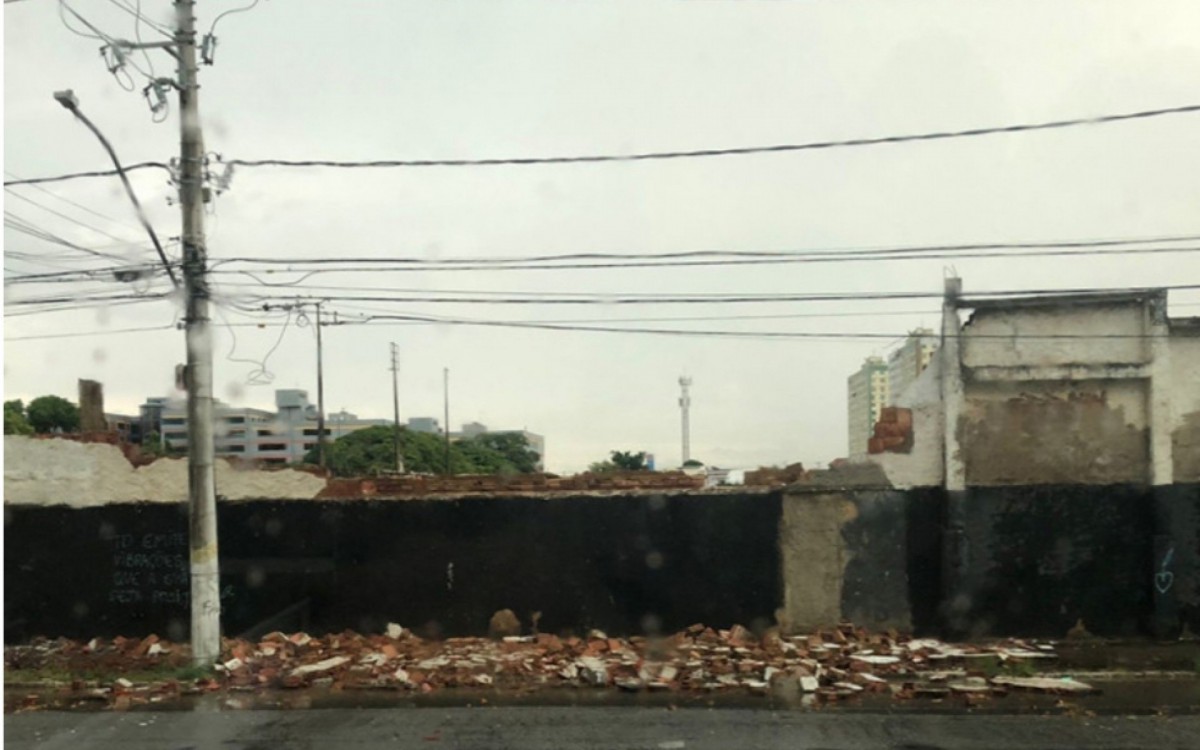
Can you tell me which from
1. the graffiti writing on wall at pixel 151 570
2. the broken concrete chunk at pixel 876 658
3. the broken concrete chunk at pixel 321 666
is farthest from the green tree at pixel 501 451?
the broken concrete chunk at pixel 876 658

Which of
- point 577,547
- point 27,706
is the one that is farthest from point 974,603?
point 27,706

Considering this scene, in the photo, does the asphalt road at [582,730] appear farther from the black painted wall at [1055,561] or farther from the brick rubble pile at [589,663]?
the black painted wall at [1055,561]

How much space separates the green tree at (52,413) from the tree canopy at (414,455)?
13.6 metres

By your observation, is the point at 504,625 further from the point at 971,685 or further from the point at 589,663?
the point at 971,685

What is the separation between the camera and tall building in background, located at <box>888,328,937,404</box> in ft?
42.2

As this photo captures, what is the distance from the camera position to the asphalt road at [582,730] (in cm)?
810

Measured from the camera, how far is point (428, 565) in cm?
1288

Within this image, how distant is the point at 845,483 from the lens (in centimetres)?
1280

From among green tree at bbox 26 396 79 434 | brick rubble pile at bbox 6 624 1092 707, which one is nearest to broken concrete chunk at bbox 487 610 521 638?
brick rubble pile at bbox 6 624 1092 707

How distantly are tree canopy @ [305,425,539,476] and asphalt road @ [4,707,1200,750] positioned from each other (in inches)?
1658

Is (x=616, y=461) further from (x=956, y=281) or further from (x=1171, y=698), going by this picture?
(x=1171, y=698)

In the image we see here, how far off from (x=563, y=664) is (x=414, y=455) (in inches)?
1811

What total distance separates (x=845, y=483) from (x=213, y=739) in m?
8.05

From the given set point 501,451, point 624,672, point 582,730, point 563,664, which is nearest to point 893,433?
point 624,672
